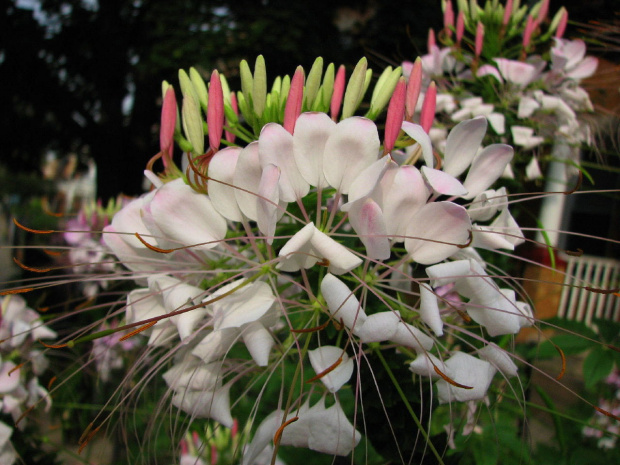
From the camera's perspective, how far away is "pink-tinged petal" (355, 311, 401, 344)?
523mm

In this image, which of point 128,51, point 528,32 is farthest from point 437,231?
point 128,51

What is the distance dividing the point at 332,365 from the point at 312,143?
0.27 m

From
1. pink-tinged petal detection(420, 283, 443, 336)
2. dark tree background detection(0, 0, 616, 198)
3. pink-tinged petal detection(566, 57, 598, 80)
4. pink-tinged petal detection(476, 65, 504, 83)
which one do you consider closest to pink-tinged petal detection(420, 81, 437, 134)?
pink-tinged petal detection(420, 283, 443, 336)

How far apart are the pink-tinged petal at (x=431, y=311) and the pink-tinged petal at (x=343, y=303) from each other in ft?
0.24

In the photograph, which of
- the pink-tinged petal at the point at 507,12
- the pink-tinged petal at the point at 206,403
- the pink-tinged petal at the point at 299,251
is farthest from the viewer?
the pink-tinged petal at the point at 507,12

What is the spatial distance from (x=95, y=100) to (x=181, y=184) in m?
6.90

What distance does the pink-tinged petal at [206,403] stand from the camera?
0.62 metres

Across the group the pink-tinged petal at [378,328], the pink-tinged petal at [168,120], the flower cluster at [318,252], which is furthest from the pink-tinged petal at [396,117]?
the pink-tinged petal at [168,120]

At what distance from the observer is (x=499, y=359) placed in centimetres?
59

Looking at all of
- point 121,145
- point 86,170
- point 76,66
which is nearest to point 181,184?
point 121,145

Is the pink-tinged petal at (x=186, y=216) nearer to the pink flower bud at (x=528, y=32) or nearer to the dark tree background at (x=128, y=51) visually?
the pink flower bud at (x=528, y=32)

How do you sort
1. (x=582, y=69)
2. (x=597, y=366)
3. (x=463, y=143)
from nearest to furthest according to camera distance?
1. (x=463, y=143)
2. (x=597, y=366)
3. (x=582, y=69)

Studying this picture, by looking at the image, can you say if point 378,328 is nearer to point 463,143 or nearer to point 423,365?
point 423,365

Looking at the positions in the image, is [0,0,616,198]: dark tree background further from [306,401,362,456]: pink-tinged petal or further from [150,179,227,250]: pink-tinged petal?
[306,401,362,456]: pink-tinged petal
